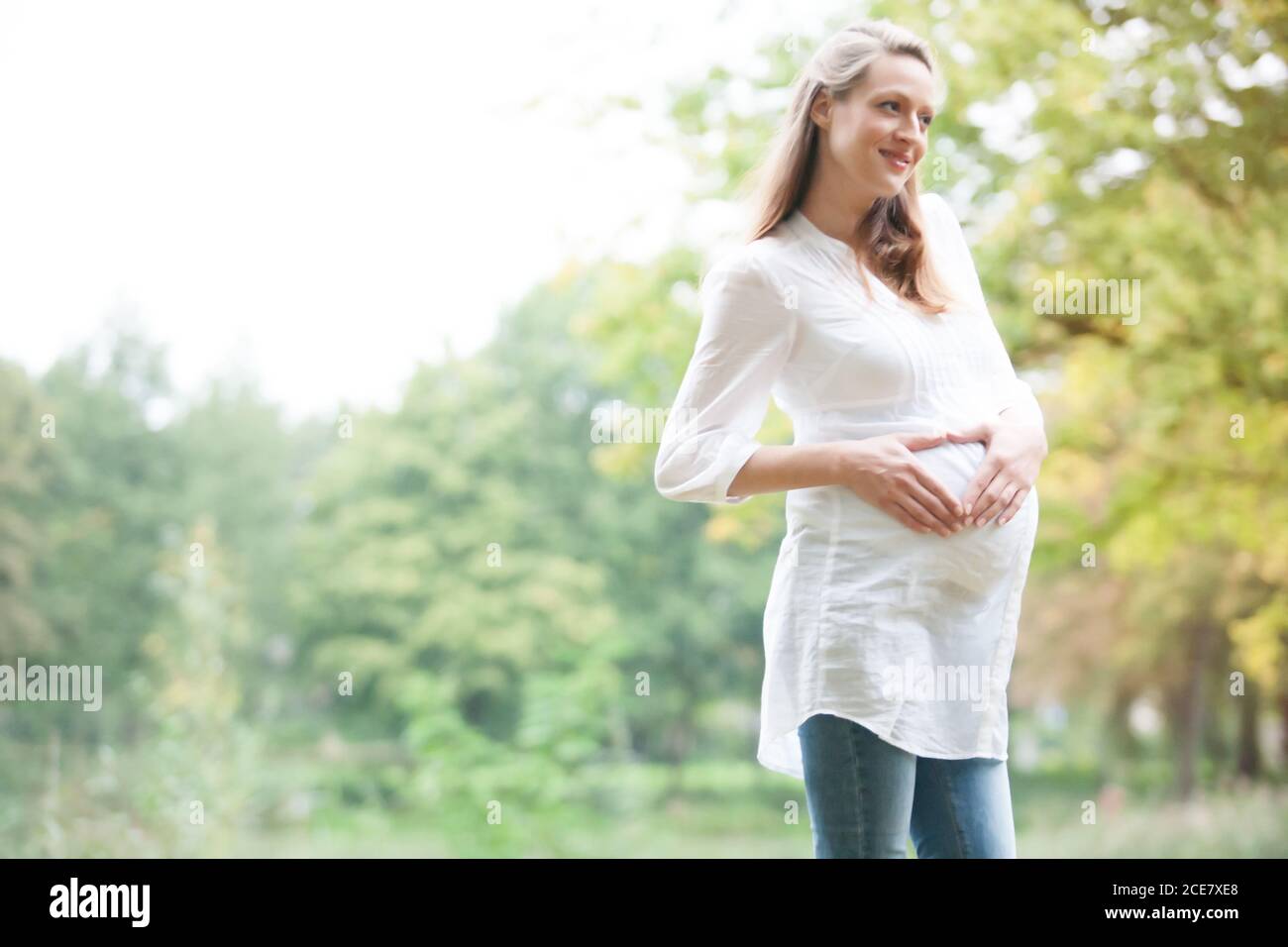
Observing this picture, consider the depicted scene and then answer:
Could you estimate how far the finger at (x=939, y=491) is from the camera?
126 centimetres

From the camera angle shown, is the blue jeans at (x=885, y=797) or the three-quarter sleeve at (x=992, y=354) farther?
the three-quarter sleeve at (x=992, y=354)

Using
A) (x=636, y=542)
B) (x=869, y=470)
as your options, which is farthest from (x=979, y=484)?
(x=636, y=542)

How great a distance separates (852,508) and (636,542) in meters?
14.2

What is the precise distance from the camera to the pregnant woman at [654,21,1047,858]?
1.25 metres

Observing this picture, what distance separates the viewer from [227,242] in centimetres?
1327

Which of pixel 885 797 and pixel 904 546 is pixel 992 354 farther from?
pixel 885 797

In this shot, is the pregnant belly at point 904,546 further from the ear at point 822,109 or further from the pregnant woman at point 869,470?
the ear at point 822,109

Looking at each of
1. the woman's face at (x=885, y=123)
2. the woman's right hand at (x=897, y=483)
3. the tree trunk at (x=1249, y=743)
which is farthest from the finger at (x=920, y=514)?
the tree trunk at (x=1249, y=743)

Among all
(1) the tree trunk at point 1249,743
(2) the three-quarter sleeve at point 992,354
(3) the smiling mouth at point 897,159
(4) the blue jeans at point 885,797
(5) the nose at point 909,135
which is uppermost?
(5) the nose at point 909,135

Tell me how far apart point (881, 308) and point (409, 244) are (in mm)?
12285

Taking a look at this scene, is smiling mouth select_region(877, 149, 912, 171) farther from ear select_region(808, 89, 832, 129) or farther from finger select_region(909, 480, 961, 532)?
finger select_region(909, 480, 961, 532)

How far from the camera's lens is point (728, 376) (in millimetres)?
1322
